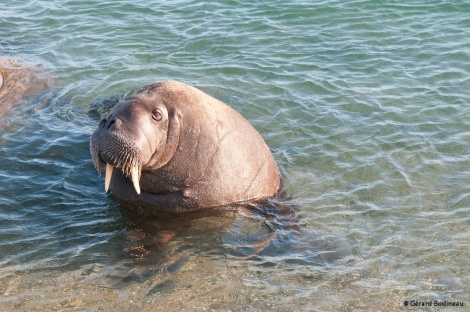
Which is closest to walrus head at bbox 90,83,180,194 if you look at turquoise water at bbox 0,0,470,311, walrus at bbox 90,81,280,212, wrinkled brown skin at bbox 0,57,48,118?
walrus at bbox 90,81,280,212

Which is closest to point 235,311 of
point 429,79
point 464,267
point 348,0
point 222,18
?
point 464,267

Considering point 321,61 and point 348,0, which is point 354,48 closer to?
point 321,61

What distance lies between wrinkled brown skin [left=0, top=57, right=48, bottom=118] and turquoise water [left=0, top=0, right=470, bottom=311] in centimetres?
29

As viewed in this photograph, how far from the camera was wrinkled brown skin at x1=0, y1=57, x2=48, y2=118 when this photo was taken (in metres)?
11.6

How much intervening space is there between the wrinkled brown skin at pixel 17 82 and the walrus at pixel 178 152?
425 centimetres

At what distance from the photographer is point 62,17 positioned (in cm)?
1636

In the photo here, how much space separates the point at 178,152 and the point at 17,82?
6027 millimetres

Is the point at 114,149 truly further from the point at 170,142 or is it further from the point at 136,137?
A: the point at 170,142

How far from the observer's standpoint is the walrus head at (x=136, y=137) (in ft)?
22.9

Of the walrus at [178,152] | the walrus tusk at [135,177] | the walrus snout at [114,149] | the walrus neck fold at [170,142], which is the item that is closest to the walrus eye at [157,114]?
the walrus at [178,152]

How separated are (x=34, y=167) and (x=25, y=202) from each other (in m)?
1.01

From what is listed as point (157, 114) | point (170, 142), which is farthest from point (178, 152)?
point (157, 114)

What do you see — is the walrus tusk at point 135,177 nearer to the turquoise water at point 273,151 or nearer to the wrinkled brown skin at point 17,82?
the turquoise water at point 273,151

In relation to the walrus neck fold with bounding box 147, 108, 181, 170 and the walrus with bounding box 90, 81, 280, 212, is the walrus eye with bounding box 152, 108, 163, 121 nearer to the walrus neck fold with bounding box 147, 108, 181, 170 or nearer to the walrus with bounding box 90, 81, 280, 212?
the walrus with bounding box 90, 81, 280, 212
